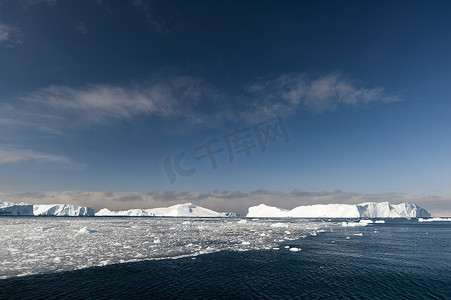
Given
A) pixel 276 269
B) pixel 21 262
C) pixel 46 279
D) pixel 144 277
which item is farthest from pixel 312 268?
pixel 21 262

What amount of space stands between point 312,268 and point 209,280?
41.1ft

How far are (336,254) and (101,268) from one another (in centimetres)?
3167

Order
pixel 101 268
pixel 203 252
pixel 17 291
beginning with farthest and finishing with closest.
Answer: pixel 203 252 → pixel 101 268 → pixel 17 291

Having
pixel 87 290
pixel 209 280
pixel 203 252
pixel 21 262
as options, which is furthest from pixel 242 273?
pixel 21 262

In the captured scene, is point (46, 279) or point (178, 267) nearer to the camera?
point (46, 279)

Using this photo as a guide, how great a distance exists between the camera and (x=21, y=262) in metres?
26.0

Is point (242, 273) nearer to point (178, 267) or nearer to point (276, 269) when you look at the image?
point (276, 269)

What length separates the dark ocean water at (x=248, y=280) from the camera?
61.7ft

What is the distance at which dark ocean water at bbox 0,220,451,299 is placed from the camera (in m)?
18.8

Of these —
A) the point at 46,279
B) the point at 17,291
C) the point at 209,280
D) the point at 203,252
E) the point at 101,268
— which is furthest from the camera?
the point at 203,252

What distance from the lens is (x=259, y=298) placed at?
18453 millimetres

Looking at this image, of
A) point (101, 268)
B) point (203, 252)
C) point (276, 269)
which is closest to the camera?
point (101, 268)

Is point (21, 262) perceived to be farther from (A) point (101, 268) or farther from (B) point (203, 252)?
(B) point (203, 252)

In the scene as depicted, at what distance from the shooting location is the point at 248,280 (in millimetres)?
22859
